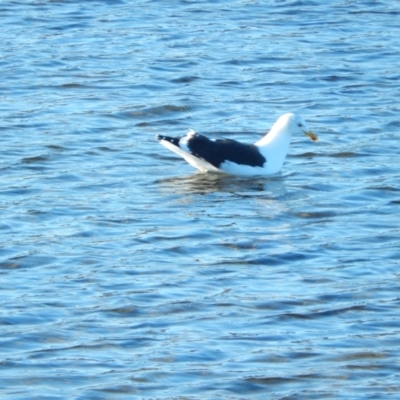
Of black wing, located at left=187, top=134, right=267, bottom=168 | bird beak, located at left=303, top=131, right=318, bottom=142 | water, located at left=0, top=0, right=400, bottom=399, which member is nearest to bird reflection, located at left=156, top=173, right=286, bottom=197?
water, located at left=0, top=0, right=400, bottom=399

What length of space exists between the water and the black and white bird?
0.43 ft

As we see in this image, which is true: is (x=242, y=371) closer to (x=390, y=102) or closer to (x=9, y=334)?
(x=9, y=334)

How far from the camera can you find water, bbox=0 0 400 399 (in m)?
7.52

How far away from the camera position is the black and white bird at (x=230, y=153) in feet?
39.4

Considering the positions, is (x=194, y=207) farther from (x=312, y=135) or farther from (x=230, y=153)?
(x=312, y=135)

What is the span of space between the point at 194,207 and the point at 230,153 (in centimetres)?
112

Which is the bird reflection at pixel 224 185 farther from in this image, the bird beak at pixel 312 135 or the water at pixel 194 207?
the bird beak at pixel 312 135

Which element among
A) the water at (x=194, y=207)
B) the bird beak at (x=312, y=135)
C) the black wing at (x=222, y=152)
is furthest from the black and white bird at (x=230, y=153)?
the bird beak at (x=312, y=135)

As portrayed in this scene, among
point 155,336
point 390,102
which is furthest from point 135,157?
point 155,336

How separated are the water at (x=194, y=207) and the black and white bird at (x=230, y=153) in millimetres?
132

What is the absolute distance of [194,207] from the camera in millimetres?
11102

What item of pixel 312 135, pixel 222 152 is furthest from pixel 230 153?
pixel 312 135

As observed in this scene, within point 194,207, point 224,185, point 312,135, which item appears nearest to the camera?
point 194,207

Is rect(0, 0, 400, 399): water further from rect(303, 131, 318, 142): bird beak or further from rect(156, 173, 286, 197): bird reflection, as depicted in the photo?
rect(303, 131, 318, 142): bird beak
